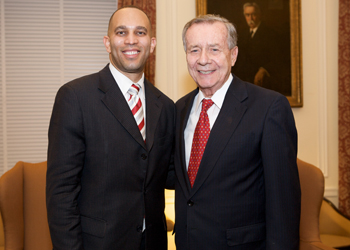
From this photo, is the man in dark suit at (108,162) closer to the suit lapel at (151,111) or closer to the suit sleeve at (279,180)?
the suit lapel at (151,111)

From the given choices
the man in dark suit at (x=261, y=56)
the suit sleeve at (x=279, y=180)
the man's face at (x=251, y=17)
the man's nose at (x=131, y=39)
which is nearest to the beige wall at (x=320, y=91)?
the man in dark suit at (x=261, y=56)

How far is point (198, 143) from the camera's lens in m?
1.75

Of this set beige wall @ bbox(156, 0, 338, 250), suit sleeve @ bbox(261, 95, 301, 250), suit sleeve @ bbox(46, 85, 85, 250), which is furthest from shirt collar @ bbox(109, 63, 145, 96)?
beige wall @ bbox(156, 0, 338, 250)

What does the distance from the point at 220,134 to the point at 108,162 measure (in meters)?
0.59

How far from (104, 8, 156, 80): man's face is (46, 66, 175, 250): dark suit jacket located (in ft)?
0.51

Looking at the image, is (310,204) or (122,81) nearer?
(122,81)

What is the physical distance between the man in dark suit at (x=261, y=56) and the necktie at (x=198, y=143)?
6.08 feet

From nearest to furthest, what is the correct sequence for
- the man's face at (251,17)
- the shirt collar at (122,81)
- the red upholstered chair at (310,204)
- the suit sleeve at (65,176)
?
the suit sleeve at (65,176) → the shirt collar at (122,81) → the red upholstered chair at (310,204) → the man's face at (251,17)

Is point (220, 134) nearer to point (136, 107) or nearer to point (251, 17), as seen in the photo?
point (136, 107)

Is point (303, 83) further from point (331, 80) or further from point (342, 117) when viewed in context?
point (342, 117)

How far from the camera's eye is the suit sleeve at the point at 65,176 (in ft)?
5.07

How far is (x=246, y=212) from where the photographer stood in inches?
64.2

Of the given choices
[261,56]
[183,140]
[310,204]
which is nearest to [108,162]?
[183,140]

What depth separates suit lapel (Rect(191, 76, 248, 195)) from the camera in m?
1.64
